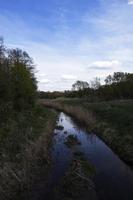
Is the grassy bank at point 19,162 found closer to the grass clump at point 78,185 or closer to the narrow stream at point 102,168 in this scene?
the narrow stream at point 102,168

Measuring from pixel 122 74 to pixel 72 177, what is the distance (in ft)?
314

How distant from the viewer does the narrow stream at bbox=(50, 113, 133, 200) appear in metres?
11.6

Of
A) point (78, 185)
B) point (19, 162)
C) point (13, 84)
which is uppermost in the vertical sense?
point (13, 84)

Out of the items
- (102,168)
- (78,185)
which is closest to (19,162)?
(78,185)

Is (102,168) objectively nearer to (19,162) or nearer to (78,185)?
(78,185)

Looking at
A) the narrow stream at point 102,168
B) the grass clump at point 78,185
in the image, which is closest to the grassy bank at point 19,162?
the narrow stream at point 102,168

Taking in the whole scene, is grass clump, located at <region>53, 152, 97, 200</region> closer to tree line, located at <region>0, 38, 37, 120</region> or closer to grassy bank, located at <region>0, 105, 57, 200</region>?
grassy bank, located at <region>0, 105, 57, 200</region>

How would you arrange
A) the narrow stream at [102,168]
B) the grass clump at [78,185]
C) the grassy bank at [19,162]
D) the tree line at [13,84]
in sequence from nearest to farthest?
the grassy bank at [19,162] < the grass clump at [78,185] < the narrow stream at [102,168] < the tree line at [13,84]

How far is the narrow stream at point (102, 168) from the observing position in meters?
11.6

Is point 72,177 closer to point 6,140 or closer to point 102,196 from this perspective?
point 102,196

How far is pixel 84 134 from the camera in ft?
88.0

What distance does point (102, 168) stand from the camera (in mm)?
14984

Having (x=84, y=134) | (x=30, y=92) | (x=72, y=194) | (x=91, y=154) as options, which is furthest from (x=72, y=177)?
(x=30, y=92)

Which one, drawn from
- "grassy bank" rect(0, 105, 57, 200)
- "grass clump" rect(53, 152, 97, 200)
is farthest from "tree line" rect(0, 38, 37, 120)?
"grass clump" rect(53, 152, 97, 200)
